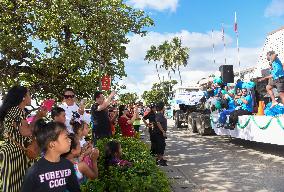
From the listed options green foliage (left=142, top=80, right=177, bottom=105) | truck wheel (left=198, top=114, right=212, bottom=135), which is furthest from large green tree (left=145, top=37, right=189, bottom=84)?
truck wheel (left=198, top=114, right=212, bottom=135)

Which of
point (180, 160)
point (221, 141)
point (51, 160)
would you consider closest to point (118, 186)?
point (51, 160)

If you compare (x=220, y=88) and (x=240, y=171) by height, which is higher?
(x=220, y=88)

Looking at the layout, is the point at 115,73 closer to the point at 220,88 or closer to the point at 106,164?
the point at 220,88

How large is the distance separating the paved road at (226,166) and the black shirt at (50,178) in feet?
15.2

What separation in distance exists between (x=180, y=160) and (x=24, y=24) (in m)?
7.77

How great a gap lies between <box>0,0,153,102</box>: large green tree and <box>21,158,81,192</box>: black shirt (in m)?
9.98

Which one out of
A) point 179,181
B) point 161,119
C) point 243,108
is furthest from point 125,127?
point 243,108

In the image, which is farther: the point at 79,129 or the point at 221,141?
the point at 221,141

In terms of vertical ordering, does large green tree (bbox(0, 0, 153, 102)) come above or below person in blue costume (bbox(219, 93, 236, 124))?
above

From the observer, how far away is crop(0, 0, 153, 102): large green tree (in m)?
13.5

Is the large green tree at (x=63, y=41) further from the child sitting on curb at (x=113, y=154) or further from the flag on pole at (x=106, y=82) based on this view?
the child sitting on curb at (x=113, y=154)

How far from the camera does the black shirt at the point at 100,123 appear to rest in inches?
340

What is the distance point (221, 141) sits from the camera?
1644cm

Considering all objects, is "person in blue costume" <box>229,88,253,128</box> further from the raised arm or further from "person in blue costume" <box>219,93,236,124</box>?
the raised arm
